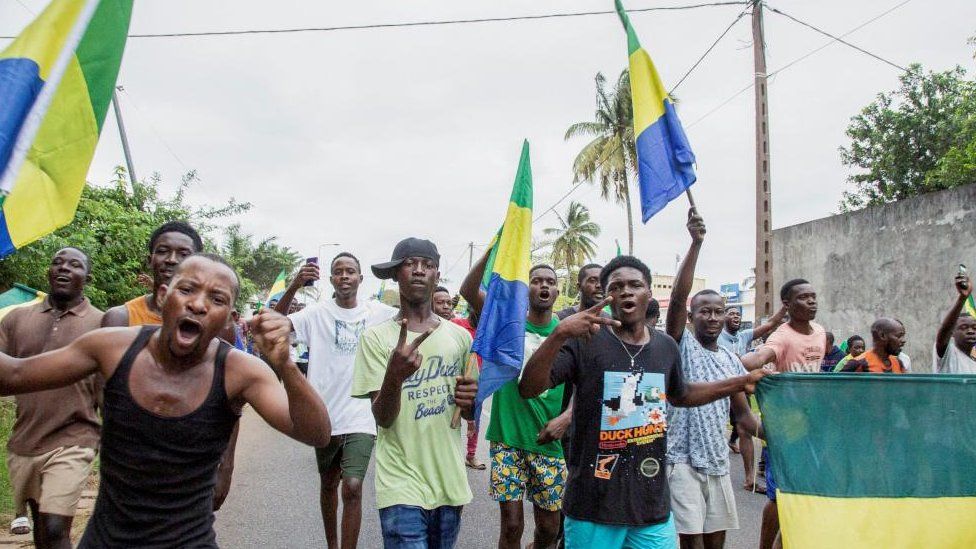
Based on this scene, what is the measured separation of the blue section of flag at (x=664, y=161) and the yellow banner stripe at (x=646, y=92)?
0.05 meters

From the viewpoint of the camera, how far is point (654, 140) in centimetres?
460

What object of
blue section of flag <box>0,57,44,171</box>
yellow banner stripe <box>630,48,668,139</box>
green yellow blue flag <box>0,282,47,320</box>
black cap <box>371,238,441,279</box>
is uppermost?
yellow banner stripe <box>630,48,668,139</box>

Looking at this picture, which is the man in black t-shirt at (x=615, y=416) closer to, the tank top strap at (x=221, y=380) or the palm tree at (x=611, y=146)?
the tank top strap at (x=221, y=380)

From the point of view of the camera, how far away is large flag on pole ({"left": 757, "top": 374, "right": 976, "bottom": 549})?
347 centimetres

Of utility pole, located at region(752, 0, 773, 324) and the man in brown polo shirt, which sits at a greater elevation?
utility pole, located at region(752, 0, 773, 324)

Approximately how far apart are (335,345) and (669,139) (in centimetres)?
276

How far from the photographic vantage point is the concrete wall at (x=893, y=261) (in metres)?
13.3

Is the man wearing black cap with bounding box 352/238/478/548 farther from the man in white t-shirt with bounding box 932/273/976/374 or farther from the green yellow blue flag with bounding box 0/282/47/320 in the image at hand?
the man in white t-shirt with bounding box 932/273/976/374

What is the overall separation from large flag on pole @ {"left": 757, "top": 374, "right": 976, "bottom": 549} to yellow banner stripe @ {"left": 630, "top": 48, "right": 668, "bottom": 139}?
5.99 feet

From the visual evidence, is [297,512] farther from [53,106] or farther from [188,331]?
[53,106]

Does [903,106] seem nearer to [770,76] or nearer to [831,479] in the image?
[770,76]

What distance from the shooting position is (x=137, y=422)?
8.08ft

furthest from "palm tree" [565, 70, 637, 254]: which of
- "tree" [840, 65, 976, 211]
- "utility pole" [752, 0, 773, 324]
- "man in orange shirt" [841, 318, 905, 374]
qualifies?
"man in orange shirt" [841, 318, 905, 374]

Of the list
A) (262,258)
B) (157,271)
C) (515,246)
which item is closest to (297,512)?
(157,271)
